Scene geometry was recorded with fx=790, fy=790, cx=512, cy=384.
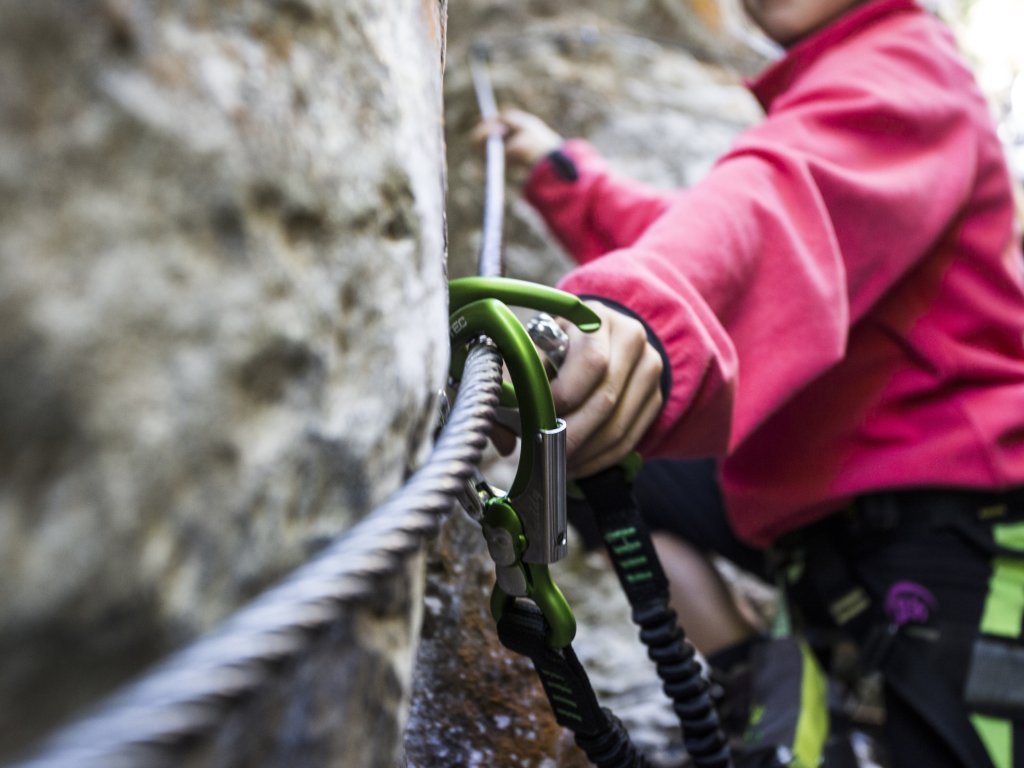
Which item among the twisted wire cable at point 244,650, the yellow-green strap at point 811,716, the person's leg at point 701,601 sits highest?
the twisted wire cable at point 244,650

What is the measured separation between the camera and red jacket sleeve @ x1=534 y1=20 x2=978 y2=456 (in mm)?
631

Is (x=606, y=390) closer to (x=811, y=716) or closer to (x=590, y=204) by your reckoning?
(x=811, y=716)

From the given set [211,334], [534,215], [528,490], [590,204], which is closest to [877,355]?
[590,204]

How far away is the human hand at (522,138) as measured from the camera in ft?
5.09

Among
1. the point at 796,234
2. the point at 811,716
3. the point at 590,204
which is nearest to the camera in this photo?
the point at 796,234

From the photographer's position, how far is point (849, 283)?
860 mm

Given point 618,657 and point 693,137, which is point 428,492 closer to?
point 618,657

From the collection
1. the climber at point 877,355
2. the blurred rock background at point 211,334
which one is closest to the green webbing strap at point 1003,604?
Answer: the climber at point 877,355

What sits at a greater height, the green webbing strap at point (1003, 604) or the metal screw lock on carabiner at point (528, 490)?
the metal screw lock on carabiner at point (528, 490)

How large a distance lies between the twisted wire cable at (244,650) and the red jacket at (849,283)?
1.25ft

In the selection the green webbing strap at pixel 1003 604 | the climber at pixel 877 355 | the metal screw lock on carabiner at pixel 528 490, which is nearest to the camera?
the metal screw lock on carabiner at pixel 528 490

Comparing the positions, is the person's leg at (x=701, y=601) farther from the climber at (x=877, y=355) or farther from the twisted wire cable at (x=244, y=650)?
the twisted wire cable at (x=244, y=650)

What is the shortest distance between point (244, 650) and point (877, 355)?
0.98 m

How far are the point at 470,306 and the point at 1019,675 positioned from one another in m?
0.83
